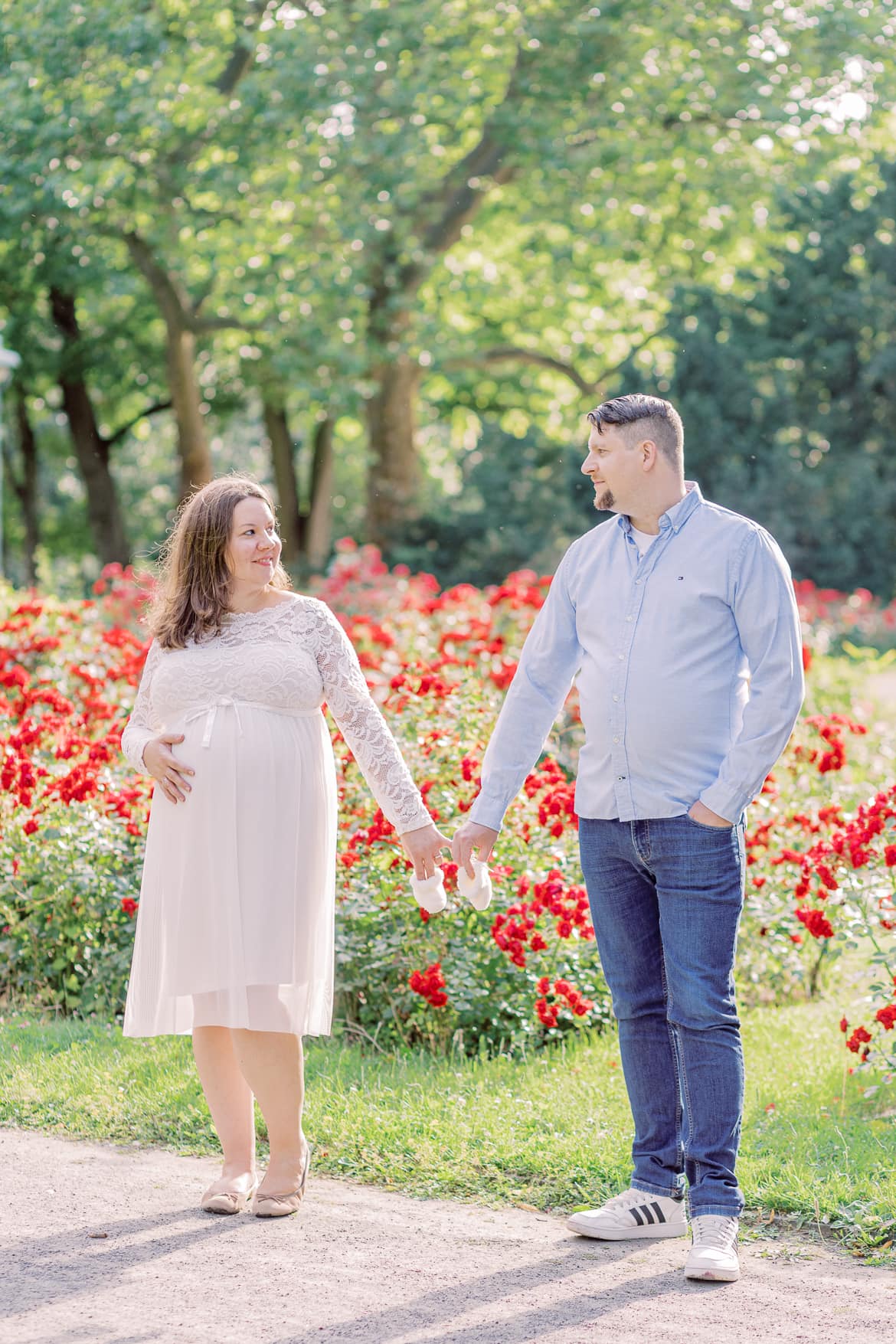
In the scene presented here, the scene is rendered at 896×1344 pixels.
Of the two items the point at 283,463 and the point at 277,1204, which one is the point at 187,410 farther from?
the point at 277,1204

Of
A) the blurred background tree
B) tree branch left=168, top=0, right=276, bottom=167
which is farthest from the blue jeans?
tree branch left=168, top=0, right=276, bottom=167

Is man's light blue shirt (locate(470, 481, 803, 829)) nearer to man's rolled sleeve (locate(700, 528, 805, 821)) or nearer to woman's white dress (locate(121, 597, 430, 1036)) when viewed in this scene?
man's rolled sleeve (locate(700, 528, 805, 821))

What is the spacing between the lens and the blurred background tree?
17.4m

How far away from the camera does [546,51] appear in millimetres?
19250

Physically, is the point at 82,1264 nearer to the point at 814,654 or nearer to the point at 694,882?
the point at 694,882

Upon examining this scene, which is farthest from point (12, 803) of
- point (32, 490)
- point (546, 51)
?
point (32, 490)

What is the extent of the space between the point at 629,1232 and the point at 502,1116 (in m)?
0.80

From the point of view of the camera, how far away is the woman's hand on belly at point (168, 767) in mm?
3861

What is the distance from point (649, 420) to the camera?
362 cm

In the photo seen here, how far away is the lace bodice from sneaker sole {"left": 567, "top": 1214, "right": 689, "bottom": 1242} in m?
1.04

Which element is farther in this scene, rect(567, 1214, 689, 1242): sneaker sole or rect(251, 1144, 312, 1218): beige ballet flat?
rect(251, 1144, 312, 1218): beige ballet flat

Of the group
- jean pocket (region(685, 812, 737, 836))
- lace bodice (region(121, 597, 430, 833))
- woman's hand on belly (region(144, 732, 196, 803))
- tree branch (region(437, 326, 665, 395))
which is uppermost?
tree branch (region(437, 326, 665, 395))

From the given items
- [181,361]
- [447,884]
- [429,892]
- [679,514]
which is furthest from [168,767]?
[181,361]

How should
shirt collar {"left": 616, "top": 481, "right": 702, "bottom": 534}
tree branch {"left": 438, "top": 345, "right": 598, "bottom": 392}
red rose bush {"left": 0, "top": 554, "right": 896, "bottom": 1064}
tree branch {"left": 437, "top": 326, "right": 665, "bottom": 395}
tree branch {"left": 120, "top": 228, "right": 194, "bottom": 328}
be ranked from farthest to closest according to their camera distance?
tree branch {"left": 438, "top": 345, "right": 598, "bottom": 392}
tree branch {"left": 437, "top": 326, "right": 665, "bottom": 395}
tree branch {"left": 120, "top": 228, "right": 194, "bottom": 328}
red rose bush {"left": 0, "top": 554, "right": 896, "bottom": 1064}
shirt collar {"left": 616, "top": 481, "right": 702, "bottom": 534}
